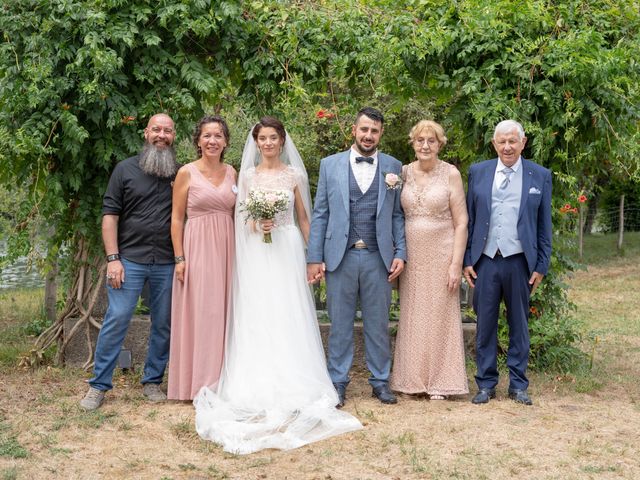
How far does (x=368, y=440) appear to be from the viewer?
5.28 m

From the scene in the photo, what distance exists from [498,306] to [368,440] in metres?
1.59

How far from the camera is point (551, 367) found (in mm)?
7141

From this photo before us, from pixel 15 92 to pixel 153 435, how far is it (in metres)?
2.97

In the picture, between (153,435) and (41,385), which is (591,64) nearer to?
(153,435)

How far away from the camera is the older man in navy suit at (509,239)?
5969mm

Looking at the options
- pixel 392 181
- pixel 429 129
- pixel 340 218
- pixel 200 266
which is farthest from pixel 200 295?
pixel 429 129

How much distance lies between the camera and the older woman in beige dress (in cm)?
613

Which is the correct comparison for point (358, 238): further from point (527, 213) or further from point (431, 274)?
point (527, 213)

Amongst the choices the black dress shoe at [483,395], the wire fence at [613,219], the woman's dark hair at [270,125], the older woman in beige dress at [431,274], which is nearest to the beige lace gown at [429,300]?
the older woman in beige dress at [431,274]

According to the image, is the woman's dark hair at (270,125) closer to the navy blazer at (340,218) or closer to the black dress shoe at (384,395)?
the navy blazer at (340,218)

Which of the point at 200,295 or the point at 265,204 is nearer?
the point at 265,204

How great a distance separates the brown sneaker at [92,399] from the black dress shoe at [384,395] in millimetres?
2082

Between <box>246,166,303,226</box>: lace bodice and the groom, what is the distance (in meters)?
0.24

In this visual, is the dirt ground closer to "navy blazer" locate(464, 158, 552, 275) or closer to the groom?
the groom
